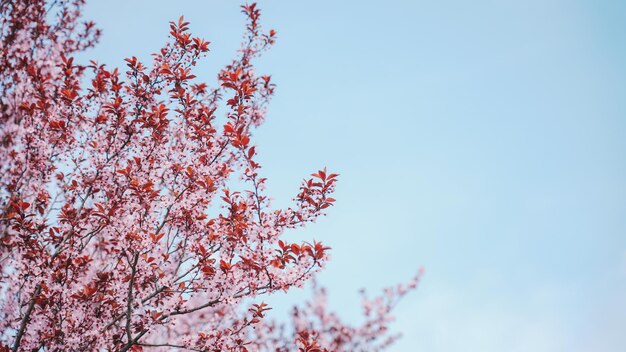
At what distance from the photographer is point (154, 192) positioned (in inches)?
195

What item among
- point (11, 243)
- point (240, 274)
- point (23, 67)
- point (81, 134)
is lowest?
point (240, 274)

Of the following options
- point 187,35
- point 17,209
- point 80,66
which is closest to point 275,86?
point 187,35

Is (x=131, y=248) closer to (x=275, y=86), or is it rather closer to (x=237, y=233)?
(x=237, y=233)

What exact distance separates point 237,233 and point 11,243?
2.56 m

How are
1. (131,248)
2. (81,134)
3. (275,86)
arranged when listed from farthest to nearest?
1. (275,86)
2. (81,134)
3. (131,248)

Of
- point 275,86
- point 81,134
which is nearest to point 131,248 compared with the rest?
point 81,134

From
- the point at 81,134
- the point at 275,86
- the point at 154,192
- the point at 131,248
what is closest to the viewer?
the point at 131,248

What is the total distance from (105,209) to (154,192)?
2.30ft

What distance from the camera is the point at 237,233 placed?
15.8 ft

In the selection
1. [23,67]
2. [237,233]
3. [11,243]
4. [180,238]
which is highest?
[23,67]

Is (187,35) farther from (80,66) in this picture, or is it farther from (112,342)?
(112,342)

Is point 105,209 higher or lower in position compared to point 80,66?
lower

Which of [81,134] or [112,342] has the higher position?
[81,134]

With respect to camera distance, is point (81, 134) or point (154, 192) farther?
point (81, 134)
